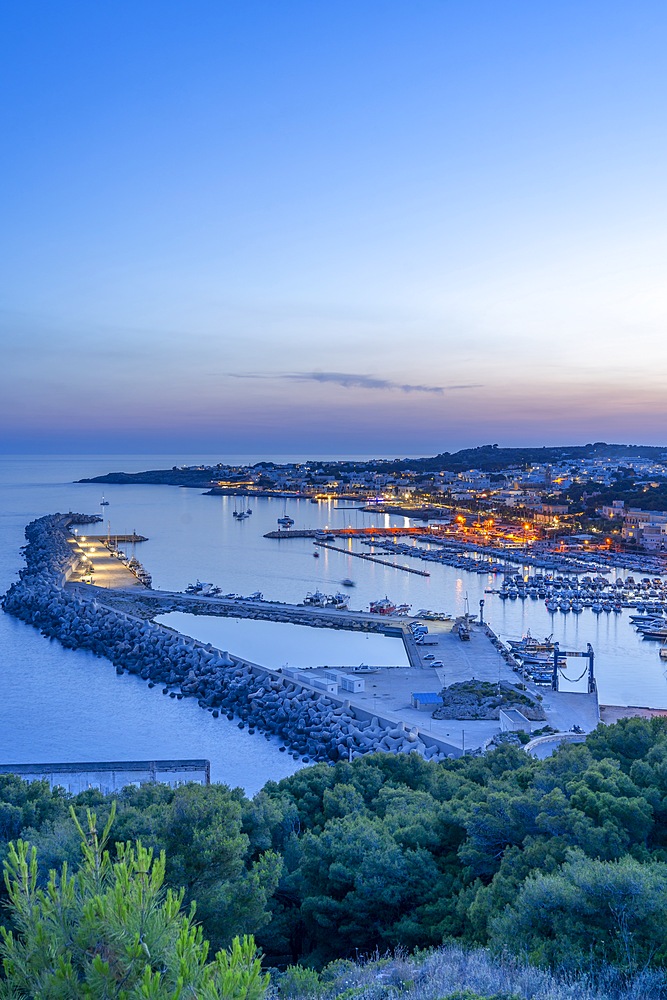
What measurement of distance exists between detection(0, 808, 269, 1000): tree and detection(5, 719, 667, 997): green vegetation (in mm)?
863

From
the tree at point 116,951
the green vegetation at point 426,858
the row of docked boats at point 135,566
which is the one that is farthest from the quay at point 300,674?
the tree at point 116,951

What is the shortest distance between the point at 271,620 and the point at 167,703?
590 cm

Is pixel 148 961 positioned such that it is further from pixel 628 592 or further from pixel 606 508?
pixel 606 508

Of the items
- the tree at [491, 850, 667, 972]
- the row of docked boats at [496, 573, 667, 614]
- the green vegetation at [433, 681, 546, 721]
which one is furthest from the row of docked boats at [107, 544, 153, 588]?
the tree at [491, 850, 667, 972]

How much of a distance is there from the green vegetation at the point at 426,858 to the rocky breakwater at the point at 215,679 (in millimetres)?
3200

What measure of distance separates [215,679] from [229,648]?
3.05 m

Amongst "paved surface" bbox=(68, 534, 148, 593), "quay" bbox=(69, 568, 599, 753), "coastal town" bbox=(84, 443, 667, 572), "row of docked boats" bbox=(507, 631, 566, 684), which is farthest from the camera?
"coastal town" bbox=(84, 443, 667, 572)

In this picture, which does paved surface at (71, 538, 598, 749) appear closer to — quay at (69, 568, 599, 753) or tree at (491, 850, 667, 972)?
quay at (69, 568, 599, 753)

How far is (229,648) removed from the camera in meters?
13.3

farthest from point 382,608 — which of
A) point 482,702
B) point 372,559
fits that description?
point 372,559

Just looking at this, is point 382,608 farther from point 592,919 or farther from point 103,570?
point 592,919

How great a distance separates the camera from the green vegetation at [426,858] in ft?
8.38

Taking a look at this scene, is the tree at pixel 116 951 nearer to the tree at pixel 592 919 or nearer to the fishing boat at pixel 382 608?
the tree at pixel 592 919

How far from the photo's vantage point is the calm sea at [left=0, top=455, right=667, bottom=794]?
27.3 feet
